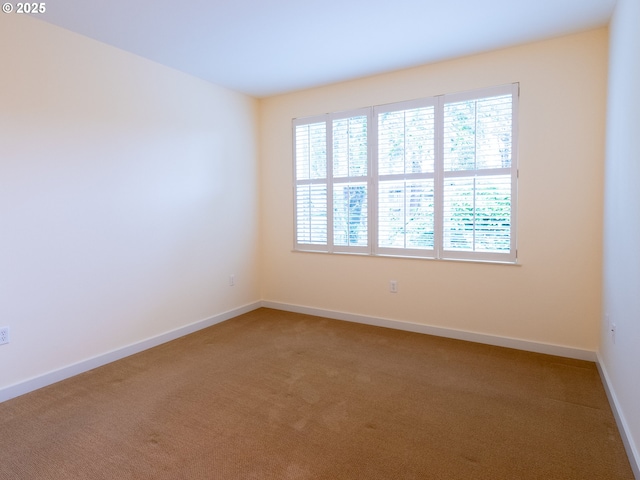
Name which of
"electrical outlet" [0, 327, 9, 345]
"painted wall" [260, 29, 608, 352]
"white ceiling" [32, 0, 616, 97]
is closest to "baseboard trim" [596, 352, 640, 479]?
"painted wall" [260, 29, 608, 352]

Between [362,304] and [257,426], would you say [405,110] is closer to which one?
[362,304]

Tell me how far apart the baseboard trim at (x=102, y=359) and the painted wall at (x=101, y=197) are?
0.16ft

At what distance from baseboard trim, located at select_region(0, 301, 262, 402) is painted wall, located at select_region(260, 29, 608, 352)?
1856mm

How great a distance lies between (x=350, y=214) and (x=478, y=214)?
1338 millimetres

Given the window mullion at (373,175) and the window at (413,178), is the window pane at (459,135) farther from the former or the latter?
the window mullion at (373,175)

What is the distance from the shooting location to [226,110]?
4.16m

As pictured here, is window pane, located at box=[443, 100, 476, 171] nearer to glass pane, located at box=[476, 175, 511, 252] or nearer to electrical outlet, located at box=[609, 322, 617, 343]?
glass pane, located at box=[476, 175, 511, 252]

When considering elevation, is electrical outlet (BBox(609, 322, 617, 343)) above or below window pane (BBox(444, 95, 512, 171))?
below

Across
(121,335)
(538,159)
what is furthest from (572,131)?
(121,335)

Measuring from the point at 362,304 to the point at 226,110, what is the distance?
2691 mm

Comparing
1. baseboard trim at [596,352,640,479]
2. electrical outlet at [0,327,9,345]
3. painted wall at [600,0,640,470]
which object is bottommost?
baseboard trim at [596,352,640,479]

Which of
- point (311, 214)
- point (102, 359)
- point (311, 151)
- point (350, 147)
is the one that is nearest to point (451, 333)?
point (311, 214)

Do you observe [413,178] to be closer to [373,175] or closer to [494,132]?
[373,175]

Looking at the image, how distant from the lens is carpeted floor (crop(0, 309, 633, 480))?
179 centimetres
